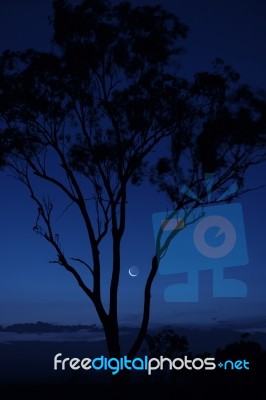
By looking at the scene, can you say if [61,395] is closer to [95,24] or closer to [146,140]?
[146,140]

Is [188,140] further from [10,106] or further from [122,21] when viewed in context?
[10,106]

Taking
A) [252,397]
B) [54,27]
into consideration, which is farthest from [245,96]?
[252,397]

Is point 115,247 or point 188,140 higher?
point 188,140

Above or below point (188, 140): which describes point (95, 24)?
above

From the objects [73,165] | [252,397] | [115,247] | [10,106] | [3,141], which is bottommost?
[252,397]

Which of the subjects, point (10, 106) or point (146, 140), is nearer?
point (146, 140)

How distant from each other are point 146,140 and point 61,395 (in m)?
8.22

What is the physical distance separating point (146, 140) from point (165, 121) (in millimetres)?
950

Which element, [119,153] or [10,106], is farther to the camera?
[10,106]

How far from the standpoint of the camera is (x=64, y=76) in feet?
52.4

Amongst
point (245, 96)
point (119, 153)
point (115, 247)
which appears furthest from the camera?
point (245, 96)

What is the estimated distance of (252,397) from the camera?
16953 mm

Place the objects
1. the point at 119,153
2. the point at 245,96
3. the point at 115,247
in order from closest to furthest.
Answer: the point at 115,247, the point at 119,153, the point at 245,96

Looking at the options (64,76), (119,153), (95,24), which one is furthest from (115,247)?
(95,24)
